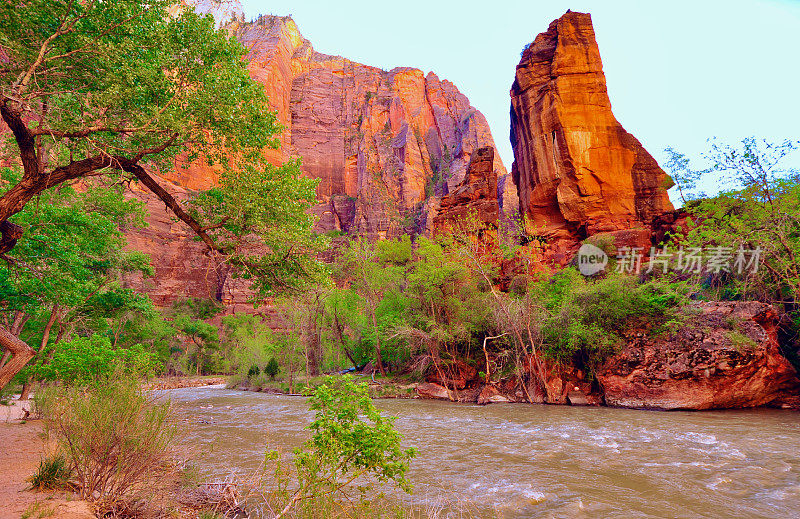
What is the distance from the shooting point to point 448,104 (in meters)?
102

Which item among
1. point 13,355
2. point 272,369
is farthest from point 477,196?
point 13,355

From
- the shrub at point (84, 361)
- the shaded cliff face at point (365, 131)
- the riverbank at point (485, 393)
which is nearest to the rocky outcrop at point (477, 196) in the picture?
the riverbank at point (485, 393)

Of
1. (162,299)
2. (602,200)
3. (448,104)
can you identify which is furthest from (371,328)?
(448,104)

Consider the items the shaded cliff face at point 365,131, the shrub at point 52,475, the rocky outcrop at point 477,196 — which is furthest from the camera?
the shaded cliff face at point 365,131

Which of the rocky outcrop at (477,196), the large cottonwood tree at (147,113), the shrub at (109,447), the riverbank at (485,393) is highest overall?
the rocky outcrop at (477,196)

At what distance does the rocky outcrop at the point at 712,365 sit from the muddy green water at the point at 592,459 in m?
1.08

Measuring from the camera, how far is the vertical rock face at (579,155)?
1225 inches

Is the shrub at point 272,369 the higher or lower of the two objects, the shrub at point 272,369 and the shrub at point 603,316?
the lower

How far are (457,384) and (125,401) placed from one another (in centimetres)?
1895

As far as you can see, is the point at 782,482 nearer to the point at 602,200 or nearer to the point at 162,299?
the point at 602,200

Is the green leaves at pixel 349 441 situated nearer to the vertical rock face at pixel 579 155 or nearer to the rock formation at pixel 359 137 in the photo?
the vertical rock face at pixel 579 155

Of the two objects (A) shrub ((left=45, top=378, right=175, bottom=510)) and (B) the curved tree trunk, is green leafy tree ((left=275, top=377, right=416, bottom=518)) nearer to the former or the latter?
(A) shrub ((left=45, top=378, right=175, bottom=510))

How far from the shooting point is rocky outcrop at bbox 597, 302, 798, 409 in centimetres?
1409

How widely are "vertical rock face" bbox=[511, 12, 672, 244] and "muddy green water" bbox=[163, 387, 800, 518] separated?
19.8 meters
